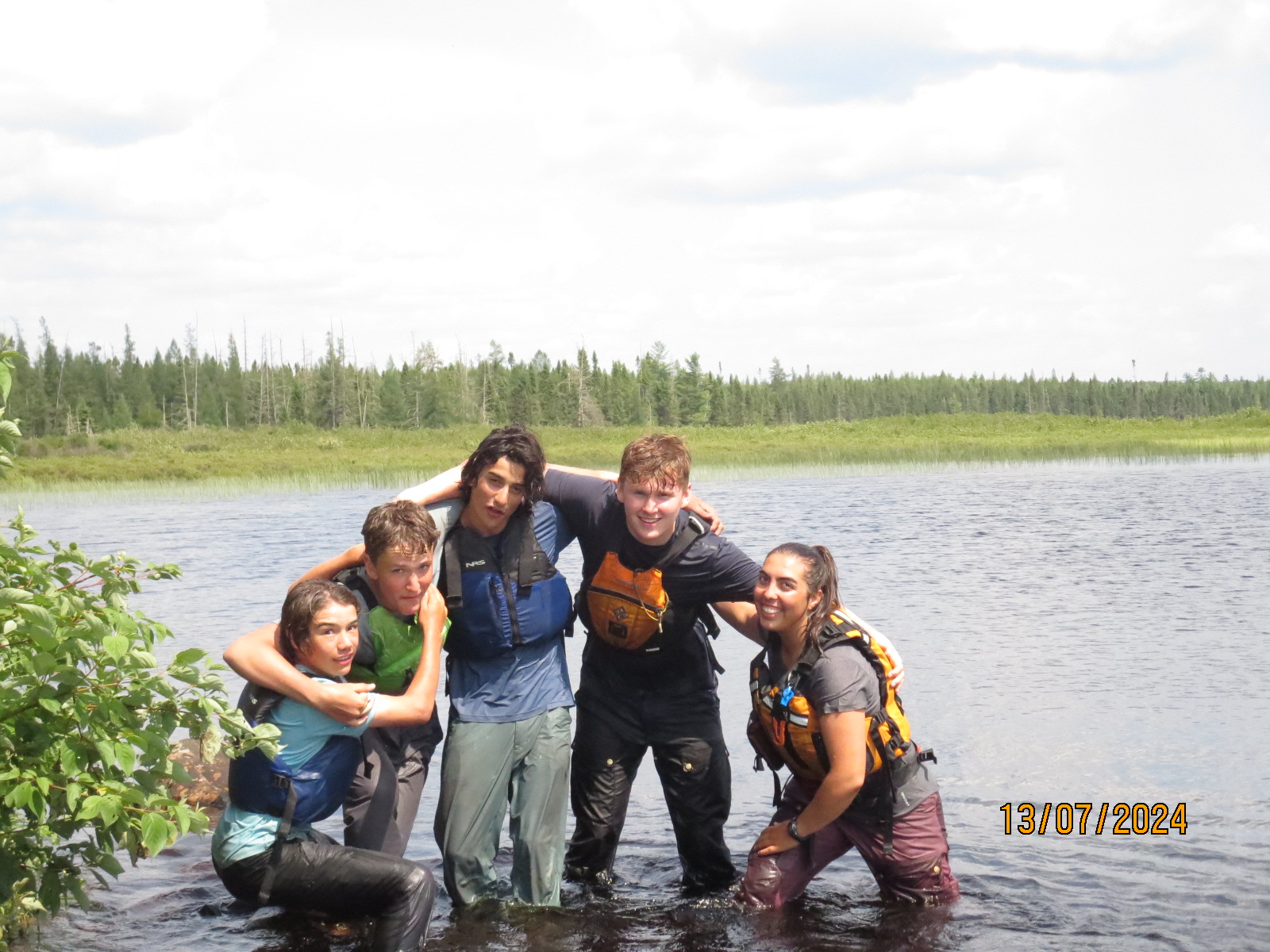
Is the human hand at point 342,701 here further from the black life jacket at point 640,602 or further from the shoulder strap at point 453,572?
the black life jacket at point 640,602

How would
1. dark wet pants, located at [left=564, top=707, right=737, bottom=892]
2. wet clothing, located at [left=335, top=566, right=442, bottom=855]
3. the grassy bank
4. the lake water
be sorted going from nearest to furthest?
wet clothing, located at [left=335, top=566, right=442, bottom=855], dark wet pants, located at [left=564, top=707, right=737, bottom=892], the lake water, the grassy bank

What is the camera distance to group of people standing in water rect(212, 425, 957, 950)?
4867 mm

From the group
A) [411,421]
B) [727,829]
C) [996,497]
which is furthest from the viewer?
[411,421]

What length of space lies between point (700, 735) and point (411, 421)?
106683mm

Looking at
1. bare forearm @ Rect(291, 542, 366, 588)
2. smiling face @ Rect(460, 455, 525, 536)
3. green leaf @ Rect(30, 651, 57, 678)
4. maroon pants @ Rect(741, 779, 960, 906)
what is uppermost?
smiling face @ Rect(460, 455, 525, 536)

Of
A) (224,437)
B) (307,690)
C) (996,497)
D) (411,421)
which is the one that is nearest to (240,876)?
(307,690)

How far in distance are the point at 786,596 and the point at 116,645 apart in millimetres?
2754

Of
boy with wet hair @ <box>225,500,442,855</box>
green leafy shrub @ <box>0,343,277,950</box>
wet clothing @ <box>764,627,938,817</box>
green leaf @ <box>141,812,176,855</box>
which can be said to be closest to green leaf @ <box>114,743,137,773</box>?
green leafy shrub @ <box>0,343,277,950</box>

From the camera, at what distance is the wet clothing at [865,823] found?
5.34m

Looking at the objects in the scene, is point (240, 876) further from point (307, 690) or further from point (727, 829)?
point (727, 829)

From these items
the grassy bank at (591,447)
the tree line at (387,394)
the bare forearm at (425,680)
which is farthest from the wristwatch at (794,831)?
the tree line at (387,394)

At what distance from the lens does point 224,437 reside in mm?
80250

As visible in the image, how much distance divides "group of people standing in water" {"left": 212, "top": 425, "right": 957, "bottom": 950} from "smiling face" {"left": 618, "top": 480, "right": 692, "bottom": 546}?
0.04 feet

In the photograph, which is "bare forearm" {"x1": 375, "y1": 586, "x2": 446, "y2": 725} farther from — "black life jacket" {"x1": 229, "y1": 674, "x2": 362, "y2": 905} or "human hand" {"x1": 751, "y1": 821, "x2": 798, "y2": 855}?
"human hand" {"x1": 751, "y1": 821, "x2": 798, "y2": 855}
